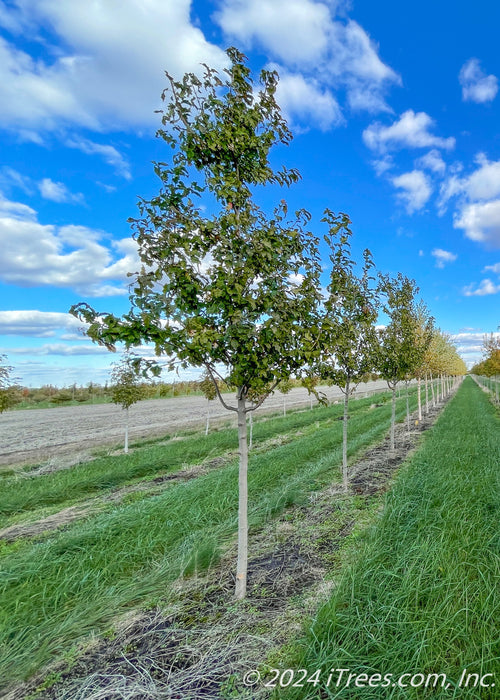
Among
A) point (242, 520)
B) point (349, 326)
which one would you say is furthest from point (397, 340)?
point (242, 520)

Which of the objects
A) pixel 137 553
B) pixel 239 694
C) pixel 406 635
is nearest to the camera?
pixel 239 694

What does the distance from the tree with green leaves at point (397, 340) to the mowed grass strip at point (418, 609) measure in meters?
5.91

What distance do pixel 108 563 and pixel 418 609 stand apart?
A: 12.2 ft

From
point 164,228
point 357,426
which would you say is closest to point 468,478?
point 164,228

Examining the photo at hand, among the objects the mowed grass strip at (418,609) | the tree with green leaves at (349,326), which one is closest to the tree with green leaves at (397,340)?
the tree with green leaves at (349,326)

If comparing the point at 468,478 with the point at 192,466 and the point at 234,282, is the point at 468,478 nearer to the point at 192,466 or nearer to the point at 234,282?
the point at 234,282

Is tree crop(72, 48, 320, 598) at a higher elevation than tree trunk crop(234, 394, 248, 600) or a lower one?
higher

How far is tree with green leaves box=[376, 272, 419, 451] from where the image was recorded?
10.7 meters

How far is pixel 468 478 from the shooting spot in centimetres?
636

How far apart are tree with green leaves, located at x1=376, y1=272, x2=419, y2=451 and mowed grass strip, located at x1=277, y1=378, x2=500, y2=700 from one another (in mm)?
5912

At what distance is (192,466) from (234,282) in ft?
28.4

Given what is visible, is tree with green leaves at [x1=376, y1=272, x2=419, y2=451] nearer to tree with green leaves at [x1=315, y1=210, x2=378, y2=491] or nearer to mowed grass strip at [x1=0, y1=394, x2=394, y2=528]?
tree with green leaves at [x1=315, y1=210, x2=378, y2=491]

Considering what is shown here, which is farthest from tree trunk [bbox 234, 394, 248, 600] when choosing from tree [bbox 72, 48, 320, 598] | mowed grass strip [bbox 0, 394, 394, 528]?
mowed grass strip [bbox 0, 394, 394, 528]

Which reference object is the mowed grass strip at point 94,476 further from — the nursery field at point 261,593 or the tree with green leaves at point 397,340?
the tree with green leaves at point 397,340
